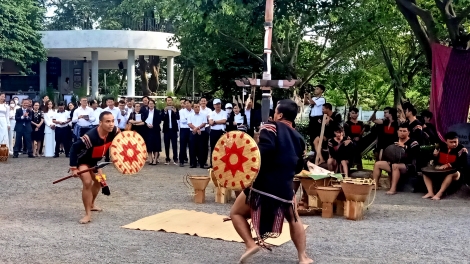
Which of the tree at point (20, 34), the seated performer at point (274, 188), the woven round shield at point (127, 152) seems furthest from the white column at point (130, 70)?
the seated performer at point (274, 188)

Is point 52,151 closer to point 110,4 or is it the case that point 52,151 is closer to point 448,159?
point 448,159

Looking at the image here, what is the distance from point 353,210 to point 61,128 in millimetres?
10033

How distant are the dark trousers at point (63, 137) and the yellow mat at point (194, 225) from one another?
Answer: 844cm

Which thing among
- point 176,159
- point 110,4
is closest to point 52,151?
point 176,159

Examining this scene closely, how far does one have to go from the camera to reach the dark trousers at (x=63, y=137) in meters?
16.0

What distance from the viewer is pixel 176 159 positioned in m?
15.3

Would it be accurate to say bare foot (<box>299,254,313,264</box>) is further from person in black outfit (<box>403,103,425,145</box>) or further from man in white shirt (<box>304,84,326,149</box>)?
man in white shirt (<box>304,84,326,149</box>)

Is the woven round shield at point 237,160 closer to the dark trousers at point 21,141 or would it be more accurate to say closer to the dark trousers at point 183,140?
the dark trousers at point 183,140

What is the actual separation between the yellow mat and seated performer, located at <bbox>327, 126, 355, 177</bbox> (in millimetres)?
3772

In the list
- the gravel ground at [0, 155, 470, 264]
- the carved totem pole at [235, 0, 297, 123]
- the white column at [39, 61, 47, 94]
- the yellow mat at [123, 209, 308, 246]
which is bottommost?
the gravel ground at [0, 155, 470, 264]

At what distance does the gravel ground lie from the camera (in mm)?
6184

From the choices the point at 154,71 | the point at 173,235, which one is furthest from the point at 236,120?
the point at 154,71

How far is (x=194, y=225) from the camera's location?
7.62 m

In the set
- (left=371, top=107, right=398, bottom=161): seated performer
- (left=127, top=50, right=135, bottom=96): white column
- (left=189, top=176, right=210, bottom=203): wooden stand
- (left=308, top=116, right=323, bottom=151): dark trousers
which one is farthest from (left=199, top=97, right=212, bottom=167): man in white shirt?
(left=127, top=50, right=135, bottom=96): white column
